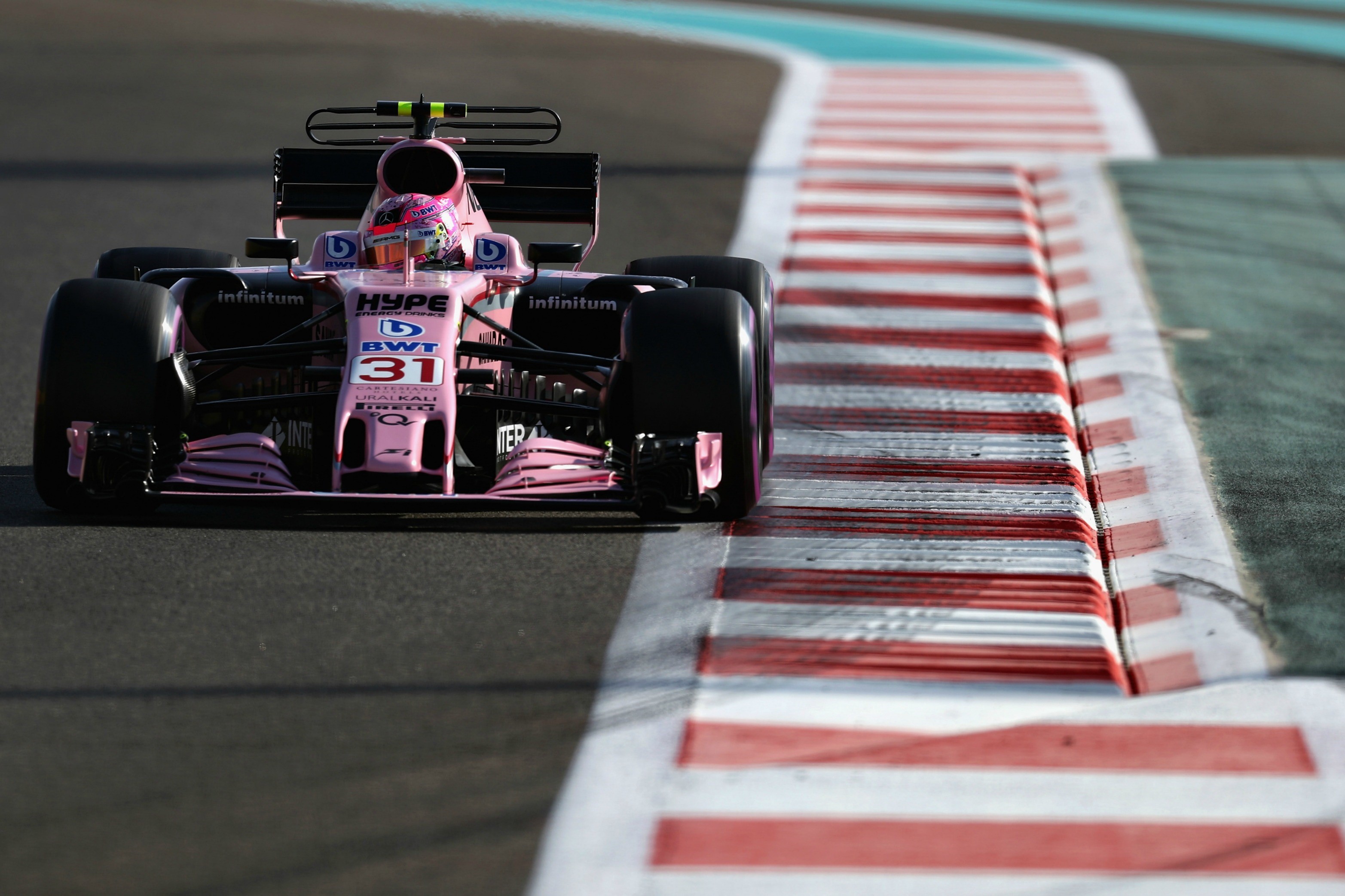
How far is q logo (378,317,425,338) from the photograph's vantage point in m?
7.14

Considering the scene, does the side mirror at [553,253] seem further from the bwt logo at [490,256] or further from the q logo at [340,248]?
the q logo at [340,248]

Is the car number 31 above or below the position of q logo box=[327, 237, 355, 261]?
below

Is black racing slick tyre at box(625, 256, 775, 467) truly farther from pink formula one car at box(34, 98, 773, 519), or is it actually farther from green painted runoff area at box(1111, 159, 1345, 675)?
green painted runoff area at box(1111, 159, 1345, 675)

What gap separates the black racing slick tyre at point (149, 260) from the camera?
8.46 m

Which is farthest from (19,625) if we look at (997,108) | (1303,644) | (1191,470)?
(997,108)

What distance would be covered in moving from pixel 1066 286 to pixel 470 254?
499cm

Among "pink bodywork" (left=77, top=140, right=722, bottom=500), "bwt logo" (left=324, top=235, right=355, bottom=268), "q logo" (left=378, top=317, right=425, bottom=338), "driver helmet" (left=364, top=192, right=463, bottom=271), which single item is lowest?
"pink bodywork" (left=77, top=140, right=722, bottom=500)

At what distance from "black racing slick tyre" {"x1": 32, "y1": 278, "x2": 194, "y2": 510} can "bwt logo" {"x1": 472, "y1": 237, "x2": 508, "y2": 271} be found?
1.47 metres

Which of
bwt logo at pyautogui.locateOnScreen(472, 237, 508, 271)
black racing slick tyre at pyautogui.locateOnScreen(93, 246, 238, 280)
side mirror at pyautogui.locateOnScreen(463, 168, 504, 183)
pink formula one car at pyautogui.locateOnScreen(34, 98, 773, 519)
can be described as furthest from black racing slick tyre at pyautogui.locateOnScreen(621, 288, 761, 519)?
black racing slick tyre at pyautogui.locateOnScreen(93, 246, 238, 280)

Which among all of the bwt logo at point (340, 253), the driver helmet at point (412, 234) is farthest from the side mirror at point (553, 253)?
the bwt logo at point (340, 253)

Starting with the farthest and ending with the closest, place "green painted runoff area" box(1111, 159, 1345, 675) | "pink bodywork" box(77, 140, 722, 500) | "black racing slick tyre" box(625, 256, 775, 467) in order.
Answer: "black racing slick tyre" box(625, 256, 775, 467)
"pink bodywork" box(77, 140, 722, 500)
"green painted runoff area" box(1111, 159, 1345, 675)

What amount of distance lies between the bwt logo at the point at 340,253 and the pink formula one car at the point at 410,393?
12 mm

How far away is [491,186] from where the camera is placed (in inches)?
358

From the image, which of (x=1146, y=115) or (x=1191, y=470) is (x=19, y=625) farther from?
(x=1146, y=115)
